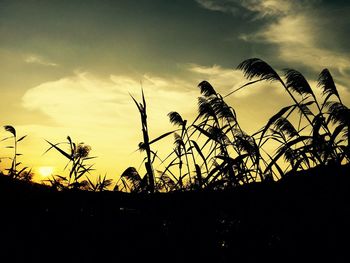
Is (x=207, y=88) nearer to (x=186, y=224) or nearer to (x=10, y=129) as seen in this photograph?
(x=186, y=224)

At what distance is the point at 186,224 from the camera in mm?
2496

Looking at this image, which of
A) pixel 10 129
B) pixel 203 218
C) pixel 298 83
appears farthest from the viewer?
pixel 10 129

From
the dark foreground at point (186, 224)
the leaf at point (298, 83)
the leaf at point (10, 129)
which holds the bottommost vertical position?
the dark foreground at point (186, 224)

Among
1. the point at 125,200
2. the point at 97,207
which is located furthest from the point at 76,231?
the point at 125,200

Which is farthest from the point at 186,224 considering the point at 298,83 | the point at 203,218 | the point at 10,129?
the point at 10,129

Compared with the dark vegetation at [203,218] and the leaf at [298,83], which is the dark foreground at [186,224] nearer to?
the dark vegetation at [203,218]

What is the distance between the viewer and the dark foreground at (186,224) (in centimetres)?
206

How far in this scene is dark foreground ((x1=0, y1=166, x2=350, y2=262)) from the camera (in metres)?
2.06

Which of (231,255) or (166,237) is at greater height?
(166,237)

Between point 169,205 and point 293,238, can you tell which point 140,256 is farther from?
point 293,238

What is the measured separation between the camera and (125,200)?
2895 millimetres

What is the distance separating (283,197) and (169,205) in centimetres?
97

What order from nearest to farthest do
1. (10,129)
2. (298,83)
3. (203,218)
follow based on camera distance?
(203,218) → (298,83) → (10,129)

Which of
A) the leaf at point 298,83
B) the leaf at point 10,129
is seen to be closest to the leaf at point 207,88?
the leaf at point 298,83
